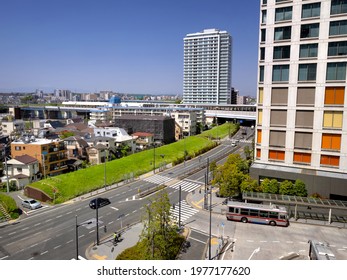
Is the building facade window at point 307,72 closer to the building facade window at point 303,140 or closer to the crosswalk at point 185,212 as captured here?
the building facade window at point 303,140

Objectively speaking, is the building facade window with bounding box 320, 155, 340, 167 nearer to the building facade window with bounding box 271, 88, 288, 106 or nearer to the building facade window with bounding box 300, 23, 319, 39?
the building facade window with bounding box 271, 88, 288, 106

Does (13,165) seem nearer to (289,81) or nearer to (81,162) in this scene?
(81,162)

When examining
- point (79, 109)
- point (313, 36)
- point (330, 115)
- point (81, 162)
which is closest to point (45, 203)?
point (81, 162)

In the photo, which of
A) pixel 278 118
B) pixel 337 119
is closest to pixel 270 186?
pixel 278 118

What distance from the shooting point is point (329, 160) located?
36156mm

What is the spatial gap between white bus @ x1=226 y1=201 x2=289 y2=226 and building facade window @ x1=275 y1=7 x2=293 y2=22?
1014 inches

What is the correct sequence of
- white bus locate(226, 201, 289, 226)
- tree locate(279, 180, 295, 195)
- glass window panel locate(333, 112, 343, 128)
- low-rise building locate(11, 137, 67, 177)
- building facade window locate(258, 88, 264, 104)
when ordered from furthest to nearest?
low-rise building locate(11, 137, 67, 177)
building facade window locate(258, 88, 264, 104)
glass window panel locate(333, 112, 343, 128)
tree locate(279, 180, 295, 195)
white bus locate(226, 201, 289, 226)

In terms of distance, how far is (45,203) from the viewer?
132 feet

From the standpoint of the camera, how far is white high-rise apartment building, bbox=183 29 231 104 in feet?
555

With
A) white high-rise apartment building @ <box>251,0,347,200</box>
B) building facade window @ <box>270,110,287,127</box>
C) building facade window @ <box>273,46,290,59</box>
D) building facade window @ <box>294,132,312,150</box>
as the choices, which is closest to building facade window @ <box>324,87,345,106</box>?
white high-rise apartment building @ <box>251,0,347,200</box>

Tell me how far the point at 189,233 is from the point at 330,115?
24021mm

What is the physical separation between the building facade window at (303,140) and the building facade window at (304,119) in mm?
1124

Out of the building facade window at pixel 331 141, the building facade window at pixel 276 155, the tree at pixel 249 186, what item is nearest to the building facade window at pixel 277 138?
the building facade window at pixel 276 155

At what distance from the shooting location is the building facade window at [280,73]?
124 ft
